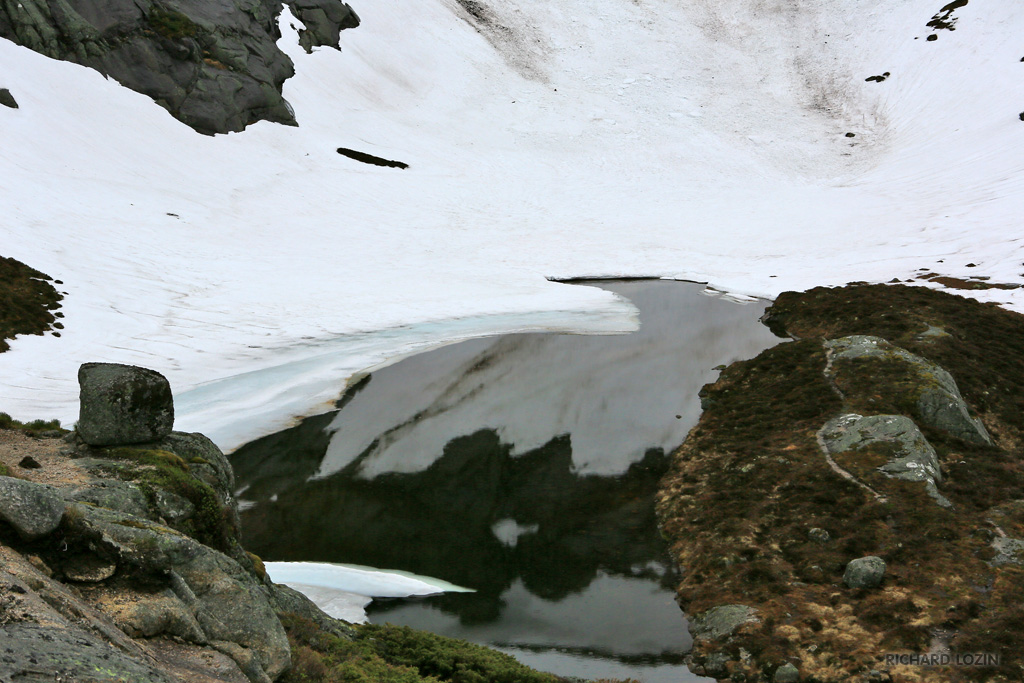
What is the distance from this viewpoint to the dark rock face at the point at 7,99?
126 feet

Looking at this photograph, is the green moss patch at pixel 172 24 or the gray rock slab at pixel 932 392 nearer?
the gray rock slab at pixel 932 392

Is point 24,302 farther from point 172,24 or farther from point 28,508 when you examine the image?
point 172,24

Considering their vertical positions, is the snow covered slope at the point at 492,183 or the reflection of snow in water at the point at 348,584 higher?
the snow covered slope at the point at 492,183

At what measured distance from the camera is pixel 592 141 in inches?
2445

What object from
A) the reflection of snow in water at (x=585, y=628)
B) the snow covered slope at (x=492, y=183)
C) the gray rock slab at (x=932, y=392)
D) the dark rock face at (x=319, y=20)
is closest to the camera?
the reflection of snow in water at (x=585, y=628)

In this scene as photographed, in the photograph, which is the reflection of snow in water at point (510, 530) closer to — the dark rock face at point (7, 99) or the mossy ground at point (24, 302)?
the mossy ground at point (24, 302)

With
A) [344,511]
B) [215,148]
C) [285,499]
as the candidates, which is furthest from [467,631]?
[215,148]

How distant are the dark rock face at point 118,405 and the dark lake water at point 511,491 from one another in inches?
242

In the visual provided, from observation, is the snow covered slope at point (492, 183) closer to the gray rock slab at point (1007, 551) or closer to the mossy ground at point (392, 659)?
the mossy ground at point (392, 659)

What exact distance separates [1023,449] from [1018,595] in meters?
9.35

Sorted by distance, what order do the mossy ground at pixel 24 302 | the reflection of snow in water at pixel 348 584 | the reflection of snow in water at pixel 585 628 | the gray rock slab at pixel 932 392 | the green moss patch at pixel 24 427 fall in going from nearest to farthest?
the green moss patch at pixel 24 427, the reflection of snow in water at pixel 585 628, the reflection of snow in water at pixel 348 584, the gray rock slab at pixel 932 392, the mossy ground at pixel 24 302

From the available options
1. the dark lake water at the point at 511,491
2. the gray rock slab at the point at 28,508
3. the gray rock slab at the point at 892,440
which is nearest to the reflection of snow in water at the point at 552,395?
the dark lake water at the point at 511,491

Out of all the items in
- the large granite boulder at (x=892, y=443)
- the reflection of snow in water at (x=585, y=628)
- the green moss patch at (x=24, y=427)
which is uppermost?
the large granite boulder at (x=892, y=443)

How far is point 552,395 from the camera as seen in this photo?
84.8ft
